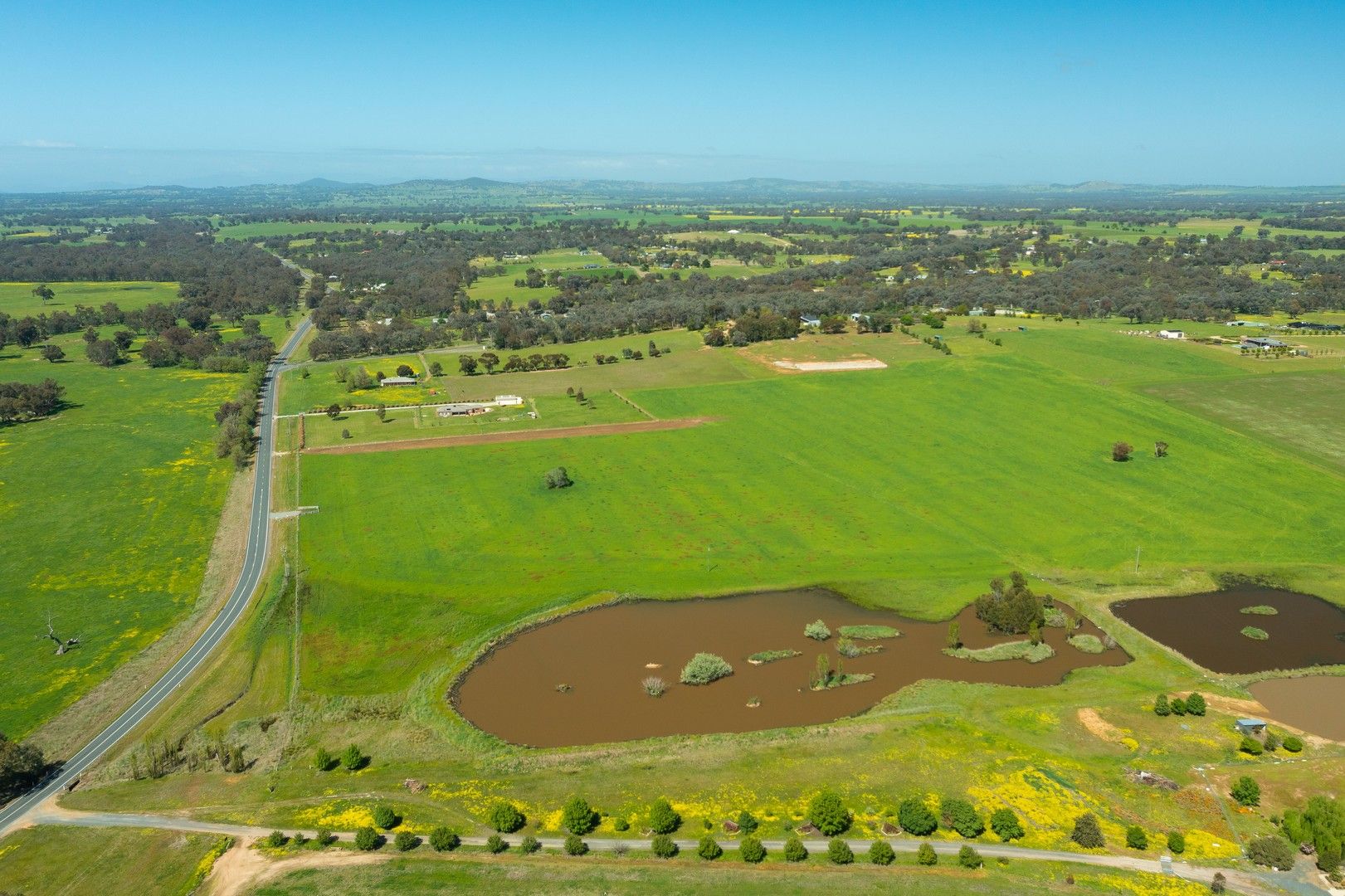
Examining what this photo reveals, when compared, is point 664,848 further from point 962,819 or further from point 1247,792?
point 1247,792

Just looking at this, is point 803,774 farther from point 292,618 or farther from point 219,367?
point 219,367

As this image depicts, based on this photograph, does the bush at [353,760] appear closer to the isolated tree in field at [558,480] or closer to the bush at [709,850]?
the bush at [709,850]

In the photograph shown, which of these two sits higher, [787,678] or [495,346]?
[495,346]

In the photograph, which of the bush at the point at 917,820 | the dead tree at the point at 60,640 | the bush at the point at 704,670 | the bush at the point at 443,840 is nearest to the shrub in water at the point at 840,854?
the bush at the point at 917,820

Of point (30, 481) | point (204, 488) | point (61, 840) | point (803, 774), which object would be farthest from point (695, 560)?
point (30, 481)

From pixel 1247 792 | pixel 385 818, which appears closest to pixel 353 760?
pixel 385 818

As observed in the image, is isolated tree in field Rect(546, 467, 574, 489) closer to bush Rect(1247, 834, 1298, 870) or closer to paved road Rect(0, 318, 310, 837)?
paved road Rect(0, 318, 310, 837)

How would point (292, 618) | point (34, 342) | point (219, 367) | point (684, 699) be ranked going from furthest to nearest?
point (34, 342)
point (219, 367)
point (292, 618)
point (684, 699)
